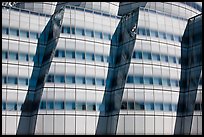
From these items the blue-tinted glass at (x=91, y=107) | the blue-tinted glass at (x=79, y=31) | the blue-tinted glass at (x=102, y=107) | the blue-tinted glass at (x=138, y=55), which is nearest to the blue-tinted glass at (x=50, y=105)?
the blue-tinted glass at (x=91, y=107)

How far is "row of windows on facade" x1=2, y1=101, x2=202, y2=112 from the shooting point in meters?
55.9

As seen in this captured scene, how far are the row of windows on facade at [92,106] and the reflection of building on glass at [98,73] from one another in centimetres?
16

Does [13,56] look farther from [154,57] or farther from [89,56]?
[154,57]

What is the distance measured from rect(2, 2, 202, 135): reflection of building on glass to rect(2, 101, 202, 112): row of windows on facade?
6.1 inches

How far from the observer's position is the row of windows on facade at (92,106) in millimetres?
55875

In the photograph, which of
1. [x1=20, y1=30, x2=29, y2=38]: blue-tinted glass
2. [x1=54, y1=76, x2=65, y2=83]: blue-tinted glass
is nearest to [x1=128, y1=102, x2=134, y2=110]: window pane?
[x1=54, y1=76, x2=65, y2=83]: blue-tinted glass

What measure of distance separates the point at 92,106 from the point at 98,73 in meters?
5.78

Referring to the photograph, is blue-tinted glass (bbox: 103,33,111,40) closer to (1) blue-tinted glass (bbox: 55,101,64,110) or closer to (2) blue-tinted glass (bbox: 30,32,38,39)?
(2) blue-tinted glass (bbox: 30,32,38,39)

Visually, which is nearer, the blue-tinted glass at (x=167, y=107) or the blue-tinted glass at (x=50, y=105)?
the blue-tinted glass at (x=50, y=105)

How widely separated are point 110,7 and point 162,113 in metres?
24.7

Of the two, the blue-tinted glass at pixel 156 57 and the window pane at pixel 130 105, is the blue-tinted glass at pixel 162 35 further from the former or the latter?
the window pane at pixel 130 105

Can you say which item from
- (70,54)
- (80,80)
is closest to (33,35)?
(70,54)

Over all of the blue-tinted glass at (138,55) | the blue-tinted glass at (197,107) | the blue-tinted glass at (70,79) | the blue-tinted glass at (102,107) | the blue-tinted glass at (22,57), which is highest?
the blue-tinted glass at (138,55)

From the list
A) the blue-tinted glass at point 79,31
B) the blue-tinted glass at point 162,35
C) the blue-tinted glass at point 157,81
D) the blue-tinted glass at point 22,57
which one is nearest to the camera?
the blue-tinted glass at point 22,57
